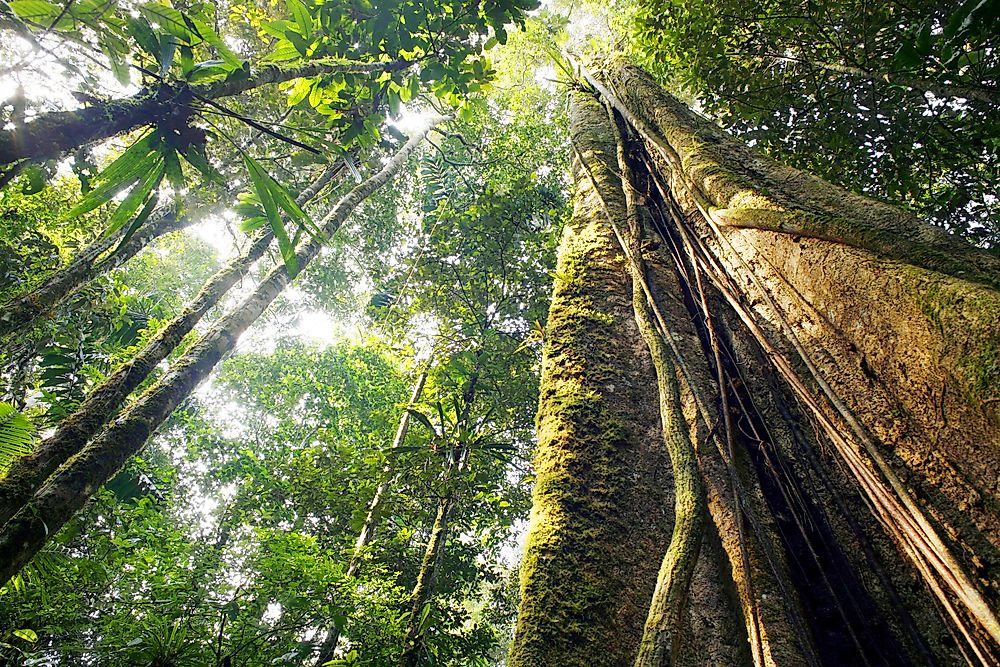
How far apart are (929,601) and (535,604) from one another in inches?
35.1

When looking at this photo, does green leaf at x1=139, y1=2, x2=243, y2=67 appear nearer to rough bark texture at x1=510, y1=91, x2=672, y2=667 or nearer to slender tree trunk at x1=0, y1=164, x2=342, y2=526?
rough bark texture at x1=510, y1=91, x2=672, y2=667

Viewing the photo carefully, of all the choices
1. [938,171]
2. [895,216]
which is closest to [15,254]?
[895,216]

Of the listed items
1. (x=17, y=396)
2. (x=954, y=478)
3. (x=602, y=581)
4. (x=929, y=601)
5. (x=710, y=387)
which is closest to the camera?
(x=954, y=478)

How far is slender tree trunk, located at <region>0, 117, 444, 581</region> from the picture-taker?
1.74 m

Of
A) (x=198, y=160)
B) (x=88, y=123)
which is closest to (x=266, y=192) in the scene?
(x=198, y=160)

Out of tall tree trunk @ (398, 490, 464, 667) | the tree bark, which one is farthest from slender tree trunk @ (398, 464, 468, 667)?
the tree bark

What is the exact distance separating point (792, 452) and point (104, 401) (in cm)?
327

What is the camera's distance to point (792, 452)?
4.85 feet

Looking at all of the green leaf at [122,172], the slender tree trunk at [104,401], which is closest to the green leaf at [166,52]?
the green leaf at [122,172]

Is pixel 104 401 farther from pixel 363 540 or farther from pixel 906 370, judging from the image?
pixel 906 370

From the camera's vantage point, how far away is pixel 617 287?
81.4 inches

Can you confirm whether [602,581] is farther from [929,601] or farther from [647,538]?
[929,601]

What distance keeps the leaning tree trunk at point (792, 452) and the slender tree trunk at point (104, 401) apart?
6.58 feet

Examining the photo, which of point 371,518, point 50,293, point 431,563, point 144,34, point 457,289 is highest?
point 457,289
